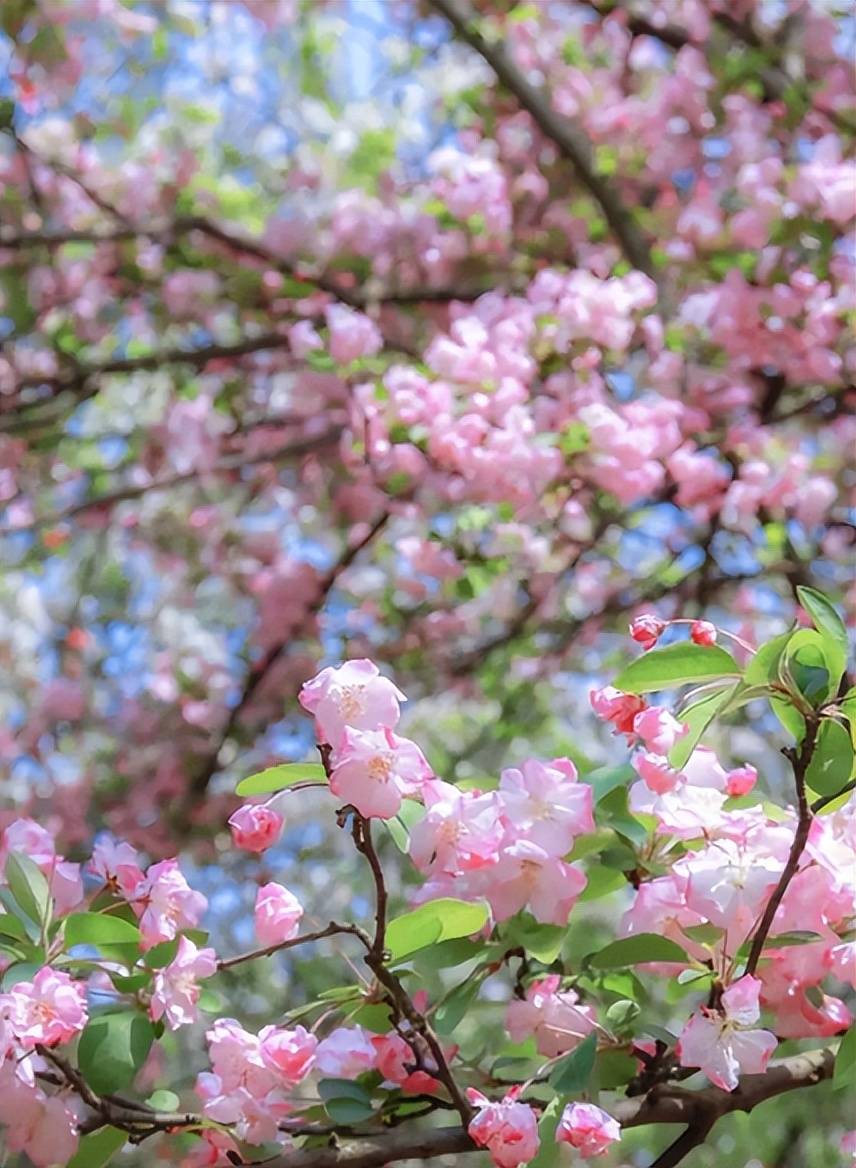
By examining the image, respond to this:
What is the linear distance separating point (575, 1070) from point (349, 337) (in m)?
1.43

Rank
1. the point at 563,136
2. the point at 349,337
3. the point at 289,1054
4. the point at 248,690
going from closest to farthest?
the point at 289,1054 < the point at 349,337 < the point at 563,136 < the point at 248,690

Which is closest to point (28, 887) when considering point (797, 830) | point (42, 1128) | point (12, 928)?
point (12, 928)

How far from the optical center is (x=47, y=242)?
2416 mm

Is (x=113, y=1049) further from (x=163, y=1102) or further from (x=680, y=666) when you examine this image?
(x=680, y=666)

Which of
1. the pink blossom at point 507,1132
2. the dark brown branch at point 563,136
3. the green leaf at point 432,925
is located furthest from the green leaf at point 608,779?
the dark brown branch at point 563,136

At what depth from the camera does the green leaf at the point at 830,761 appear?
30.6 inches

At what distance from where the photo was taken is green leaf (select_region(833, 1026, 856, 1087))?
0.78 metres

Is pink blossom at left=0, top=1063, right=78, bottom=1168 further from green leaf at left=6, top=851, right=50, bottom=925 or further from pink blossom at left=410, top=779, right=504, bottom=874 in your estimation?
pink blossom at left=410, top=779, right=504, bottom=874

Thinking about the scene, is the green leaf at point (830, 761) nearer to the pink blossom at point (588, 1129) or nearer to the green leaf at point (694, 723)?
the green leaf at point (694, 723)

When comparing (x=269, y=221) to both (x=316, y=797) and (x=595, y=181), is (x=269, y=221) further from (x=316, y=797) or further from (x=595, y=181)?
(x=316, y=797)

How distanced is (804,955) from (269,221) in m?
2.44

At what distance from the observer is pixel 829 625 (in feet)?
2.44

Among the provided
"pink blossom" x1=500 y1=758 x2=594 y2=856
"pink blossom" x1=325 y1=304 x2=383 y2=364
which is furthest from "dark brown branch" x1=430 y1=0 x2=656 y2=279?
"pink blossom" x1=500 y1=758 x2=594 y2=856

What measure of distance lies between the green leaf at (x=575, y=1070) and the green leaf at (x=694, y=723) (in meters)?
0.18
